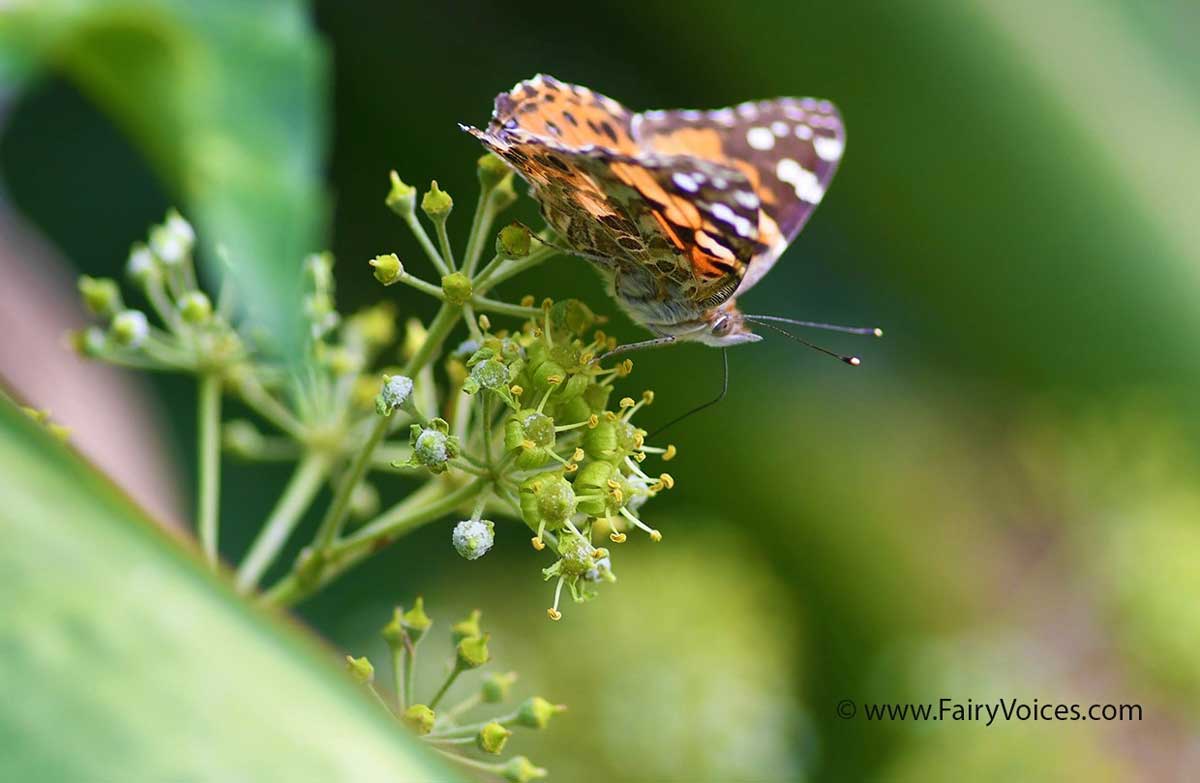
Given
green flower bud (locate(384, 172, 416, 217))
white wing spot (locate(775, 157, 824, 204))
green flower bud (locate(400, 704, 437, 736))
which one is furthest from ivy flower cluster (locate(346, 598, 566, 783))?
white wing spot (locate(775, 157, 824, 204))

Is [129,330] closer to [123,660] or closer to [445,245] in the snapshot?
[445,245]

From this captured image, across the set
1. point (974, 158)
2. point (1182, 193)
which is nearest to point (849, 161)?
point (974, 158)

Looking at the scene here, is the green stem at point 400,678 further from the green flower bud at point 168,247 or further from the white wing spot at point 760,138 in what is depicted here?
the white wing spot at point 760,138

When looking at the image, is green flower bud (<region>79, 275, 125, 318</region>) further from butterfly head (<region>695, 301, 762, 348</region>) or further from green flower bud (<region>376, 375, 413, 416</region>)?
butterfly head (<region>695, 301, 762, 348</region>)

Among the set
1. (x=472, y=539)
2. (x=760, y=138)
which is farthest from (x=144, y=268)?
(x=760, y=138)

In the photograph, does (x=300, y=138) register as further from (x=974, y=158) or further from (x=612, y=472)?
(x=974, y=158)

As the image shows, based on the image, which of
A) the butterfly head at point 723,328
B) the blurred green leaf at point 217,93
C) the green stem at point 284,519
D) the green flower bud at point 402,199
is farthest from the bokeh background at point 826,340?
the butterfly head at point 723,328
